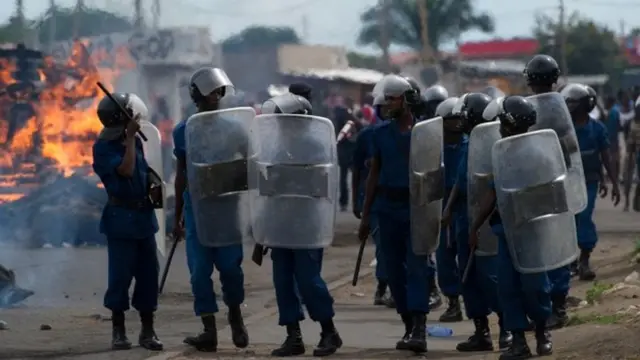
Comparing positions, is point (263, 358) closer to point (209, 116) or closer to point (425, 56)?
point (209, 116)

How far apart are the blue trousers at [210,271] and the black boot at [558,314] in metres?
2.40

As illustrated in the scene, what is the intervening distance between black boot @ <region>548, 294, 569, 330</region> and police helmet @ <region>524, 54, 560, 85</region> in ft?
4.98

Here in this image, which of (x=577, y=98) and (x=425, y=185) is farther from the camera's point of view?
(x=577, y=98)

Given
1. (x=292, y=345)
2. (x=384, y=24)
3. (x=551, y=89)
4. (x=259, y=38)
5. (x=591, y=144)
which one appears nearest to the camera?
(x=292, y=345)

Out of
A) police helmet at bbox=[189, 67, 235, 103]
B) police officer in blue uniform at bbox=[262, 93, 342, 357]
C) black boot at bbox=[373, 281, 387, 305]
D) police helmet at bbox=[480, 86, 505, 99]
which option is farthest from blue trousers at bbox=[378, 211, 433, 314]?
police helmet at bbox=[480, 86, 505, 99]

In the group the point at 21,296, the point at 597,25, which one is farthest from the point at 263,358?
the point at 597,25

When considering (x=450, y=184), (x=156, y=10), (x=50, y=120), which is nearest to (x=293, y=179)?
(x=450, y=184)

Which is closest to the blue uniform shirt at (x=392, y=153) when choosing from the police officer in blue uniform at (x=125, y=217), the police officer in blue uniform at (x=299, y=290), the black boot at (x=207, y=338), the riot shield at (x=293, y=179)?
the riot shield at (x=293, y=179)

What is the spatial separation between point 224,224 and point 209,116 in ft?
2.26

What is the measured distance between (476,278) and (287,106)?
5.54 feet

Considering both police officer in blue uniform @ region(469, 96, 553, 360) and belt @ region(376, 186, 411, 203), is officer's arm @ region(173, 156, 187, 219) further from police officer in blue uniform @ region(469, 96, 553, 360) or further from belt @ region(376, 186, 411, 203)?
police officer in blue uniform @ region(469, 96, 553, 360)

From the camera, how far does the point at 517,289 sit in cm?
987

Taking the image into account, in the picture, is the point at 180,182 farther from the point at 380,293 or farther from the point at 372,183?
the point at 380,293

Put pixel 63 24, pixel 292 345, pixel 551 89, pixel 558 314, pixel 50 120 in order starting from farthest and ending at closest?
pixel 63 24, pixel 50 120, pixel 551 89, pixel 558 314, pixel 292 345
